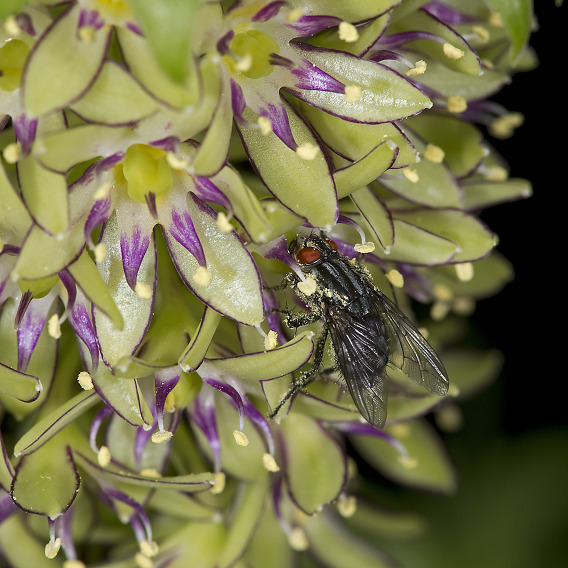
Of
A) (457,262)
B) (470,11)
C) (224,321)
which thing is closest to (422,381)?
(457,262)

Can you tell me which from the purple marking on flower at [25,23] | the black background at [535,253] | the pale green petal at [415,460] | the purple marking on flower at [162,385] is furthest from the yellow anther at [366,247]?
the black background at [535,253]

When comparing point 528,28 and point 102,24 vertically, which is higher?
point 102,24

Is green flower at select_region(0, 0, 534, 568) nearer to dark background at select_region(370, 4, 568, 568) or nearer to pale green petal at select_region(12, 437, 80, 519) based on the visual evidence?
pale green petal at select_region(12, 437, 80, 519)

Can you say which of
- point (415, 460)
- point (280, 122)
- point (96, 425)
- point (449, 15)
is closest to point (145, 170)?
point (280, 122)

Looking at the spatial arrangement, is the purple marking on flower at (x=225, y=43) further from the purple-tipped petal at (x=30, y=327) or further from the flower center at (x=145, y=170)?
→ the purple-tipped petal at (x=30, y=327)

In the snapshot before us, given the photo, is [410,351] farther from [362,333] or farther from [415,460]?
[415,460]

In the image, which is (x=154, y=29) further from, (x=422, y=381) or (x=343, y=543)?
(x=343, y=543)

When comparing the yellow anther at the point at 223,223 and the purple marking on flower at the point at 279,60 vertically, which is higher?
the purple marking on flower at the point at 279,60

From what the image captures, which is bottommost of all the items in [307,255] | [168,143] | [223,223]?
[307,255]
